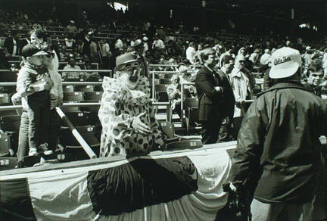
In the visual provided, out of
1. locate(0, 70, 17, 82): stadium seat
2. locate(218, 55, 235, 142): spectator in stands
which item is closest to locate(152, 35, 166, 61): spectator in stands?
locate(0, 70, 17, 82): stadium seat

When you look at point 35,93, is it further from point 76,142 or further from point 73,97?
point 73,97

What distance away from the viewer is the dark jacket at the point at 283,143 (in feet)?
8.42

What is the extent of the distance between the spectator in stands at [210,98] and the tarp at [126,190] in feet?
6.68

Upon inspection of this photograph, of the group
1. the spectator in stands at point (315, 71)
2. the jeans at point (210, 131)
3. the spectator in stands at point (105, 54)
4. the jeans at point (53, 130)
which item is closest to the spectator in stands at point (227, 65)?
the jeans at point (210, 131)

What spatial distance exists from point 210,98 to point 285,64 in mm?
2959

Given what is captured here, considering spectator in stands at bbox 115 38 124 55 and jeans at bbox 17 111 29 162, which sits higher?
spectator in stands at bbox 115 38 124 55

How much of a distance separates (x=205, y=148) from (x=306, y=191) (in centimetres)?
135

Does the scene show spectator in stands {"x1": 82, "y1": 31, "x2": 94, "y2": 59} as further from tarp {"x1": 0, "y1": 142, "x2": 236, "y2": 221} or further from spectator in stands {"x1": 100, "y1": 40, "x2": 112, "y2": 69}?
tarp {"x1": 0, "y1": 142, "x2": 236, "y2": 221}

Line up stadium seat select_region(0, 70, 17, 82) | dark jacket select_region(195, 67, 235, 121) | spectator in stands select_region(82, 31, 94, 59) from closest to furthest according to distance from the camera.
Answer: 1. dark jacket select_region(195, 67, 235, 121)
2. stadium seat select_region(0, 70, 17, 82)
3. spectator in stands select_region(82, 31, 94, 59)

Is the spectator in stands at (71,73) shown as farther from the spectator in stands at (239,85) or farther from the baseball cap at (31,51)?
the baseball cap at (31,51)

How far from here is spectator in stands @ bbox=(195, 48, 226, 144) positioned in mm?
5684

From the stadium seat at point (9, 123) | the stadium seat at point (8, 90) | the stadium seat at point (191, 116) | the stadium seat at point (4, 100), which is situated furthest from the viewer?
the stadium seat at point (8, 90)

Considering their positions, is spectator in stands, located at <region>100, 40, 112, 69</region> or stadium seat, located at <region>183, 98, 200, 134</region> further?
spectator in stands, located at <region>100, 40, 112, 69</region>

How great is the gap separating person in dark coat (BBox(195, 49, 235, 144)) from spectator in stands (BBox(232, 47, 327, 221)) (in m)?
3.02
